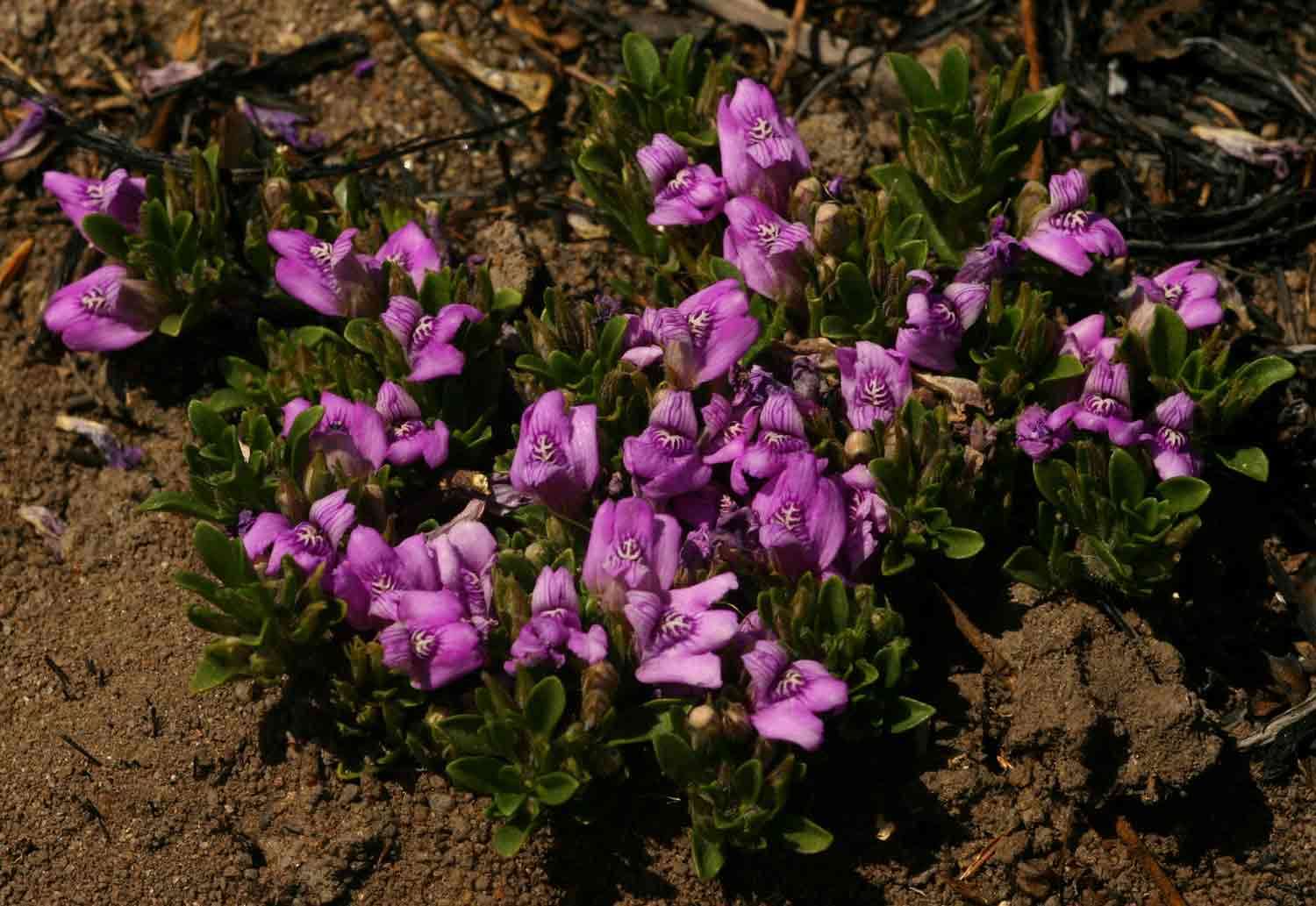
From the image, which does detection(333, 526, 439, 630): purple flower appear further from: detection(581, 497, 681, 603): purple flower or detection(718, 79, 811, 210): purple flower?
detection(718, 79, 811, 210): purple flower

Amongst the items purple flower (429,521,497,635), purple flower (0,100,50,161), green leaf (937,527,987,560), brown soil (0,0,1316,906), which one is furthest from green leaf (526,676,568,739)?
purple flower (0,100,50,161)

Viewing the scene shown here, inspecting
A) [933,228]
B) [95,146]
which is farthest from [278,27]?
[933,228]

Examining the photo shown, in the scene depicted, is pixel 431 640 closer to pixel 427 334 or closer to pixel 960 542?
pixel 427 334

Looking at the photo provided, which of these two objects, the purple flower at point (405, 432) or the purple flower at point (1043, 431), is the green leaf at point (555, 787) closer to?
the purple flower at point (405, 432)

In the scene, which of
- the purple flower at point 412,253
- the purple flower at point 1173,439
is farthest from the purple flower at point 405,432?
the purple flower at point 1173,439

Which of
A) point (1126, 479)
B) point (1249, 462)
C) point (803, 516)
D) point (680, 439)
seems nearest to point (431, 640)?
point (680, 439)

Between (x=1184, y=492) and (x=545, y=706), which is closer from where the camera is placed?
(x=545, y=706)
